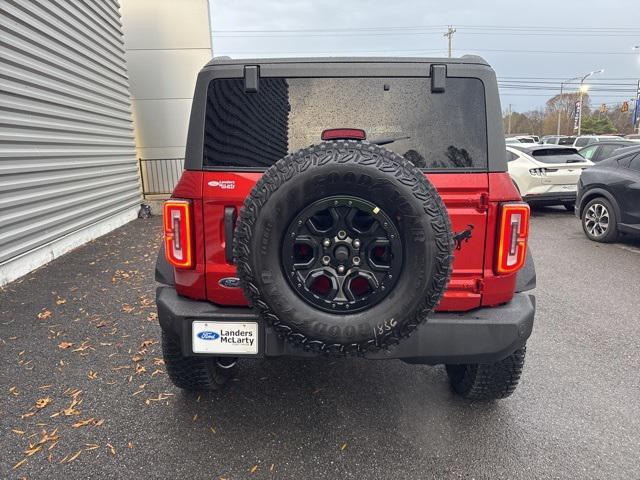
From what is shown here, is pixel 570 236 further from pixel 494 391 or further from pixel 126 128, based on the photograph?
pixel 126 128

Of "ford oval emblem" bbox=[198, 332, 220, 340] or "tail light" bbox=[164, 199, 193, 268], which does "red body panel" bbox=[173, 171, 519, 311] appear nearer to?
"tail light" bbox=[164, 199, 193, 268]

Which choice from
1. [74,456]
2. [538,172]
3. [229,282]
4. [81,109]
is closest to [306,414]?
[229,282]

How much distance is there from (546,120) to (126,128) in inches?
3216

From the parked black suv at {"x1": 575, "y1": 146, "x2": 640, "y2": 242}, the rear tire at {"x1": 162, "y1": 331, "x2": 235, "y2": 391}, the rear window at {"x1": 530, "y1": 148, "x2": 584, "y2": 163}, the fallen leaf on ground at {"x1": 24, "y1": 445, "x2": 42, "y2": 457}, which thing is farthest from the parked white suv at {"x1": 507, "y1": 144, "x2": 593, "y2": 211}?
the fallen leaf on ground at {"x1": 24, "y1": 445, "x2": 42, "y2": 457}

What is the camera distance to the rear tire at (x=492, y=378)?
245cm

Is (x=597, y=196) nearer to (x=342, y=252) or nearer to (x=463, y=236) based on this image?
(x=463, y=236)

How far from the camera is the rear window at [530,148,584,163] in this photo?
905cm

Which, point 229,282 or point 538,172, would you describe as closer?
point 229,282

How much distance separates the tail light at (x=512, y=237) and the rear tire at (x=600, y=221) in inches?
227

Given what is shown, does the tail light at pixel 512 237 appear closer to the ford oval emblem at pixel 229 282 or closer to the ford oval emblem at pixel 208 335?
the ford oval emblem at pixel 229 282

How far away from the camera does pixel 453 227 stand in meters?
2.08

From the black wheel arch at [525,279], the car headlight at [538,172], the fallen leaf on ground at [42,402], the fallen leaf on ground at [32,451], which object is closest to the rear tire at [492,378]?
the black wheel arch at [525,279]

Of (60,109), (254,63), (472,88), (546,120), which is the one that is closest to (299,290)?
(254,63)

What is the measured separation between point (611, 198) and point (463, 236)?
6.02 meters
